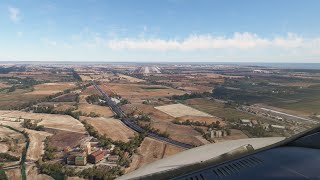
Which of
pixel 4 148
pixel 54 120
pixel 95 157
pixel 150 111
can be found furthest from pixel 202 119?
pixel 4 148

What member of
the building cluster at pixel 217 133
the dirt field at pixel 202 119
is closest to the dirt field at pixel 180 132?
the building cluster at pixel 217 133

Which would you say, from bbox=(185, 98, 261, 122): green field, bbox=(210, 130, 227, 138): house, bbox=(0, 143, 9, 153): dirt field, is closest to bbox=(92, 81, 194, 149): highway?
bbox=(210, 130, 227, 138): house

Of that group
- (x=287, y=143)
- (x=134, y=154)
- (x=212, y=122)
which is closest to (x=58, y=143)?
A: (x=134, y=154)

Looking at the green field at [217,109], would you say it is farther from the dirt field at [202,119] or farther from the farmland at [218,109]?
the dirt field at [202,119]

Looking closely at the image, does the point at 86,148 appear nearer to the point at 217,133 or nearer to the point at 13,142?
the point at 13,142

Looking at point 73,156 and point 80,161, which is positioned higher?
point 73,156

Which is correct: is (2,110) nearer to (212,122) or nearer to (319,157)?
(212,122)
